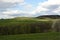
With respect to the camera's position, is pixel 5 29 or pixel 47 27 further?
pixel 47 27

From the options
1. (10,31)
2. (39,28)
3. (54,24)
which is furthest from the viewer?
(54,24)

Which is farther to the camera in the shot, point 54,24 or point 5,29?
point 54,24

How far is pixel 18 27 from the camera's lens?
53.9m

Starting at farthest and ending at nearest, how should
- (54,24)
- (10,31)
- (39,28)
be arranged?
1. (54,24)
2. (39,28)
3. (10,31)

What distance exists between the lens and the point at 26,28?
5412 cm

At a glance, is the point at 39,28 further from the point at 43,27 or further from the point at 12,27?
the point at 12,27

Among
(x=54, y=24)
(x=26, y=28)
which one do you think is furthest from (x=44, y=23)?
(x=26, y=28)

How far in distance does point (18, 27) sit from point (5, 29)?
3.84m

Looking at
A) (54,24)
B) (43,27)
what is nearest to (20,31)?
(43,27)

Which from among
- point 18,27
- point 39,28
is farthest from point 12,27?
point 39,28

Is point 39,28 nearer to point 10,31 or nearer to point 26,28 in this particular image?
point 26,28

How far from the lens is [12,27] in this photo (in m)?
53.2

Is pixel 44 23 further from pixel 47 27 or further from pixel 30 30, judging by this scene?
pixel 30 30

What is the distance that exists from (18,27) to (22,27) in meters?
1.19
